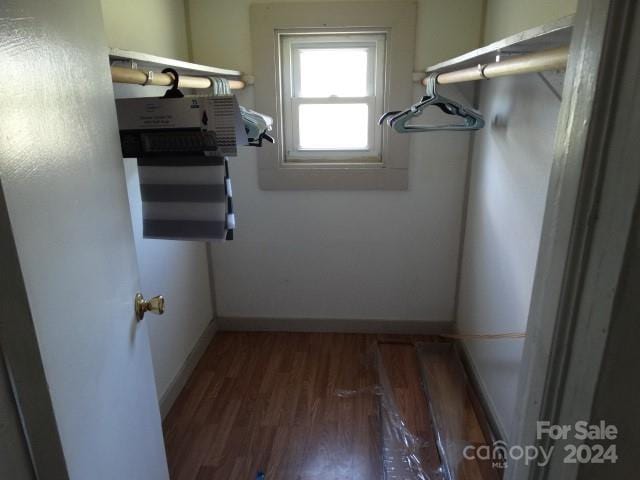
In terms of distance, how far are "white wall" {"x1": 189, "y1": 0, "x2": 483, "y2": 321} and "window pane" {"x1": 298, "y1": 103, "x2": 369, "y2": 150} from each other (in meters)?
0.28

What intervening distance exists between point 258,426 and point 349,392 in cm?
49

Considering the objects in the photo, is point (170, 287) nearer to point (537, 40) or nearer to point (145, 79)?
point (145, 79)

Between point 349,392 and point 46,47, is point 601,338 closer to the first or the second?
point 46,47

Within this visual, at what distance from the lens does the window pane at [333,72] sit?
230 cm

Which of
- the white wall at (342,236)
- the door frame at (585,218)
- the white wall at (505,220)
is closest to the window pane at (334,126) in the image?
the white wall at (342,236)

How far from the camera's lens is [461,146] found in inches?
90.0

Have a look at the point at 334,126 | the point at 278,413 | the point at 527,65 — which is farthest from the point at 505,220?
the point at 278,413

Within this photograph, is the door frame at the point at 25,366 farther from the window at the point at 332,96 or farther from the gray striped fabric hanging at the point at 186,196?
the window at the point at 332,96

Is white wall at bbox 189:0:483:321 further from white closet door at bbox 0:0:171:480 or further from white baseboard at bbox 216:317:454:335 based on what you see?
white closet door at bbox 0:0:171:480

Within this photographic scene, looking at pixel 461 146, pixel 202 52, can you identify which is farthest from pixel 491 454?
pixel 202 52

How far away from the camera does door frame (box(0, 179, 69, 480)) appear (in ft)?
1.90

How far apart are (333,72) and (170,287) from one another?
1424 mm

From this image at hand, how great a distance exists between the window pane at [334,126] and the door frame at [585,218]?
1927 mm

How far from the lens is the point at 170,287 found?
2.06m
